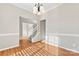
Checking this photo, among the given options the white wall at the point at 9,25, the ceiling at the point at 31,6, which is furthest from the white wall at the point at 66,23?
the white wall at the point at 9,25

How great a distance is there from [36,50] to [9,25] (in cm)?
68

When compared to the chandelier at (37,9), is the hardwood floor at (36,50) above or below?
below

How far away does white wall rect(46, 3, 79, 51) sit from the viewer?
1.67 m

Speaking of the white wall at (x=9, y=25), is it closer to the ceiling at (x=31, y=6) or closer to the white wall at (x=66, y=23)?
the ceiling at (x=31, y=6)

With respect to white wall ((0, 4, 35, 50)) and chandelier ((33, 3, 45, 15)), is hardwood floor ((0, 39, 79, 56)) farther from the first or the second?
chandelier ((33, 3, 45, 15))

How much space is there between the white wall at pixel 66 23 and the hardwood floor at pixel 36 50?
0.13 m

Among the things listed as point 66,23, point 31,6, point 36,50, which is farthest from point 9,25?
point 66,23

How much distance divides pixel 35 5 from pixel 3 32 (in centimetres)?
77

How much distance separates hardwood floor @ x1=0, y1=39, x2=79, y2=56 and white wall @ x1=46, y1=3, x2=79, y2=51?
13 cm

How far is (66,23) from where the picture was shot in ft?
5.61

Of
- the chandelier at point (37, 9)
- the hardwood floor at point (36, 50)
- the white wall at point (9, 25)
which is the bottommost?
the hardwood floor at point (36, 50)

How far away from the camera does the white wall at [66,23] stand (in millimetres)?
1671

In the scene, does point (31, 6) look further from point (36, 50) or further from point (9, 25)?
point (36, 50)

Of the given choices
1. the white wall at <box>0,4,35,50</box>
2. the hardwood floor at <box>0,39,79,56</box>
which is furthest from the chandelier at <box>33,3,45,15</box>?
the hardwood floor at <box>0,39,79,56</box>
